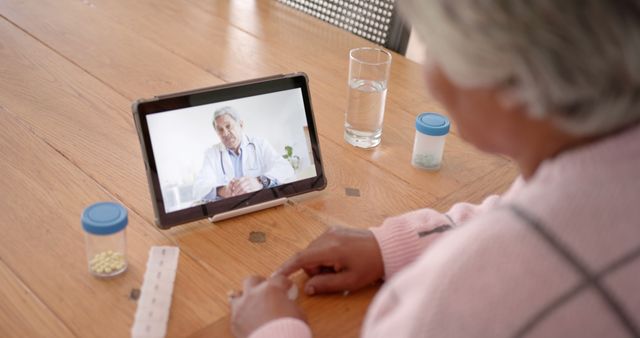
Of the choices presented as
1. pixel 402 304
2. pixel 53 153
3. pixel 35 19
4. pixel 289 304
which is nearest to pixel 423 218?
pixel 289 304

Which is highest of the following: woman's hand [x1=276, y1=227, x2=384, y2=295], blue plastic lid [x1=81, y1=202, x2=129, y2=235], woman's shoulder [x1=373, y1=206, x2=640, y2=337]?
woman's shoulder [x1=373, y1=206, x2=640, y2=337]

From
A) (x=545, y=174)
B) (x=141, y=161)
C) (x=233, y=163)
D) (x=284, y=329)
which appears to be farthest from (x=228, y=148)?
(x=545, y=174)

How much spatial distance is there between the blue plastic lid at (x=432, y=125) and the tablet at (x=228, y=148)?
0.21m

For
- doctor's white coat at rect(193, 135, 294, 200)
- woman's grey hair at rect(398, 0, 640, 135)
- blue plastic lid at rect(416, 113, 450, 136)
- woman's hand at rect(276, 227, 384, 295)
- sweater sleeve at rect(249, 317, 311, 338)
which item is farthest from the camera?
blue plastic lid at rect(416, 113, 450, 136)

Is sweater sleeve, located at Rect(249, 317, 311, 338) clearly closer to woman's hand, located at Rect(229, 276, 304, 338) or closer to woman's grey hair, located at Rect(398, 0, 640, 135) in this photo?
woman's hand, located at Rect(229, 276, 304, 338)

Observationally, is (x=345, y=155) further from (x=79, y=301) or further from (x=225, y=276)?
(x=79, y=301)

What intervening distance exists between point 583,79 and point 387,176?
27.6 inches

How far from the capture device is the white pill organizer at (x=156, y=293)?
0.94m

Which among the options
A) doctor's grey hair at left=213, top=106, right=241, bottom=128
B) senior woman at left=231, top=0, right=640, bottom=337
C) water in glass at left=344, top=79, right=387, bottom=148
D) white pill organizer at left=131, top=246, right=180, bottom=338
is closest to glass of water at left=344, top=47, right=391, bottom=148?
water in glass at left=344, top=79, right=387, bottom=148

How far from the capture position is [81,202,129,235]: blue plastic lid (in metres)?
0.99

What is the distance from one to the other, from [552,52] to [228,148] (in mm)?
631

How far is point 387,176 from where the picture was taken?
4.26 ft

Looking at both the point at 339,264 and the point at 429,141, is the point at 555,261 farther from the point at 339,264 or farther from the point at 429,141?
the point at 429,141

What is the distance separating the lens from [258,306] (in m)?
0.94
